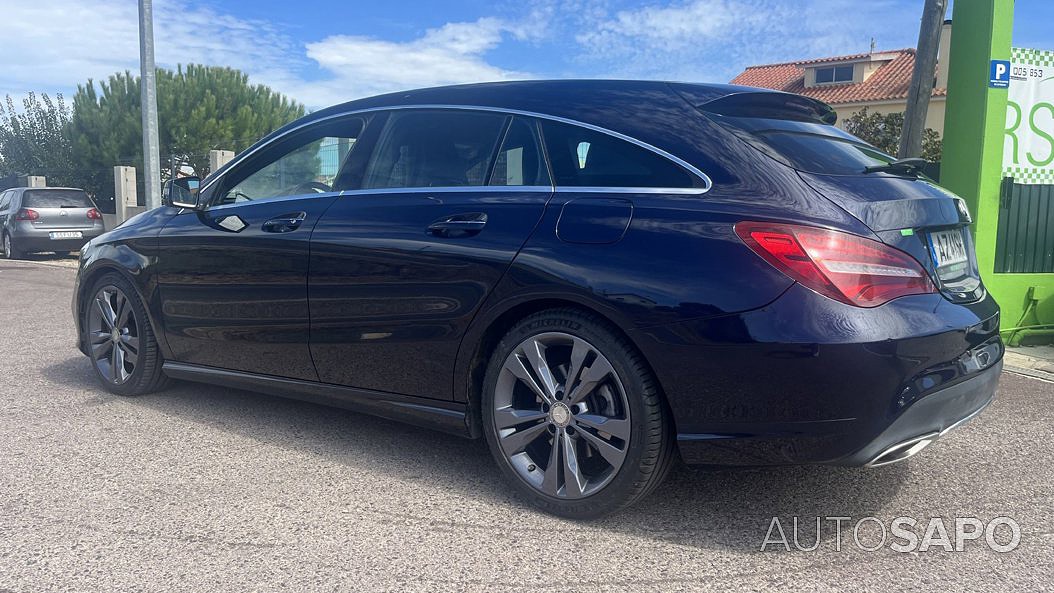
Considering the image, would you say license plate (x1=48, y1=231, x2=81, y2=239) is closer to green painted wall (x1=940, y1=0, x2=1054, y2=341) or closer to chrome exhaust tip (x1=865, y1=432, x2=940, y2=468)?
green painted wall (x1=940, y1=0, x2=1054, y2=341)

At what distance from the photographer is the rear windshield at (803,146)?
2996mm

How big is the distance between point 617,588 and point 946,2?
771cm

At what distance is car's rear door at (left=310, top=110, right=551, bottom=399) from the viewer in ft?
10.9

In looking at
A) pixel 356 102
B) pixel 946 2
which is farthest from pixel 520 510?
pixel 946 2

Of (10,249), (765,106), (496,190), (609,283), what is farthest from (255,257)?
(10,249)

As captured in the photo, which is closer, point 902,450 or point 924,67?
point 902,450

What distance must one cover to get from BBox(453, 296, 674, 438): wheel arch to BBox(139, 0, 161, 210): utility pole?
38.5 feet

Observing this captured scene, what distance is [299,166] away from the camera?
4.21 meters

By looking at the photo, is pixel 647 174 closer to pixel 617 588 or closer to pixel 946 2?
pixel 617 588

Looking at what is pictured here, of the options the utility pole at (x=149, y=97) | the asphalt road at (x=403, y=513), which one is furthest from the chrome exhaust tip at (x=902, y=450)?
the utility pole at (x=149, y=97)

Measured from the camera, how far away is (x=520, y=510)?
326cm

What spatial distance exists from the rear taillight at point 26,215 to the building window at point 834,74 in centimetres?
3845

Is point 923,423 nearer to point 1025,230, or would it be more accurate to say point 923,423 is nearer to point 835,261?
point 835,261

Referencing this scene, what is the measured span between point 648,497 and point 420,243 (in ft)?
4.48
